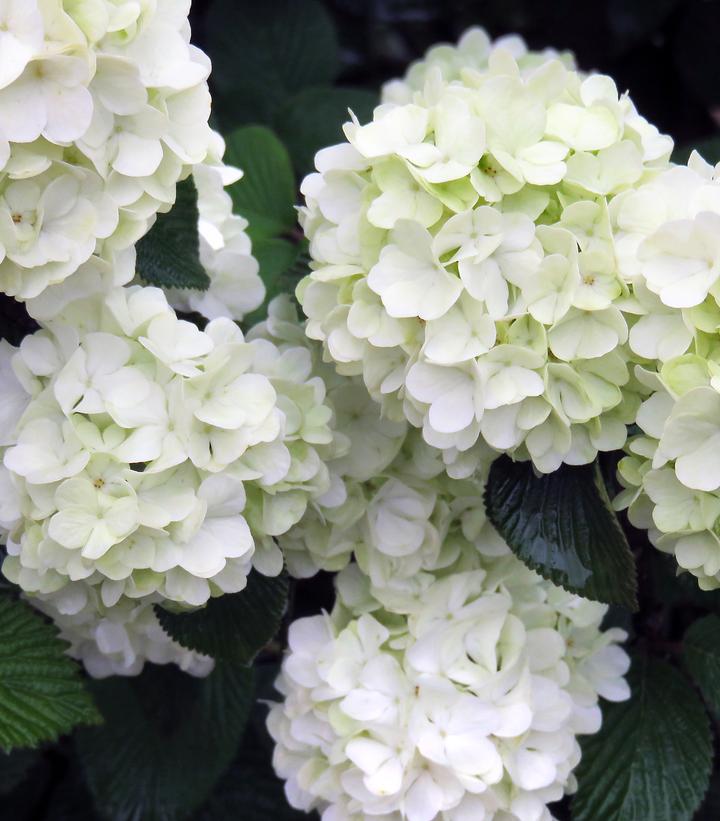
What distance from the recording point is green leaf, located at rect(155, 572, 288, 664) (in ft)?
2.56

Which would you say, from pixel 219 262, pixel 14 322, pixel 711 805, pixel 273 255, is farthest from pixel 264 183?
pixel 711 805

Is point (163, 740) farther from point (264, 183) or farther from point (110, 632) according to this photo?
point (264, 183)

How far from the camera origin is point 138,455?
64cm

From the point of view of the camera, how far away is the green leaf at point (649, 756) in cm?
83

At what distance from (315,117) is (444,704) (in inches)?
28.8

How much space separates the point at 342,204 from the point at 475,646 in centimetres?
31

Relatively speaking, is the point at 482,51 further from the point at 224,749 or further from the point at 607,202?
the point at 224,749

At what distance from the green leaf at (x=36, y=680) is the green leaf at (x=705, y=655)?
45 centimetres

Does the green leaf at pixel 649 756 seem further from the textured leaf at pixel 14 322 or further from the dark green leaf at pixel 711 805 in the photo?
the textured leaf at pixel 14 322

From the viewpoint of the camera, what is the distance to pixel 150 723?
1.07 meters

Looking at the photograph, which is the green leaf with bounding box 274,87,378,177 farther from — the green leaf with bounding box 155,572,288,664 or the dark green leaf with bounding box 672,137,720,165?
the green leaf with bounding box 155,572,288,664

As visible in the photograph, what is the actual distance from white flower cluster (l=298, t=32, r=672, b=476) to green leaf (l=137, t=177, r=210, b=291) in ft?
0.40

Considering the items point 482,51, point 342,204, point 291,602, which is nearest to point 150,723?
point 291,602

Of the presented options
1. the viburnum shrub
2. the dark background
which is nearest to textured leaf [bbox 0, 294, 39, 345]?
the viburnum shrub
